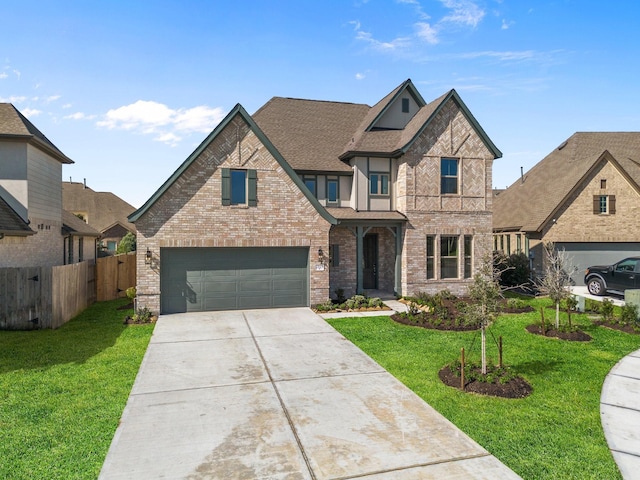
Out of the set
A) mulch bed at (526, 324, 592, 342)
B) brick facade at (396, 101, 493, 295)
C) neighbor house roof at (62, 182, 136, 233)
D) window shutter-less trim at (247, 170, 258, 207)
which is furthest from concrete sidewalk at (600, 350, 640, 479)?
neighbor house roof at (62, 182, 136, 233)

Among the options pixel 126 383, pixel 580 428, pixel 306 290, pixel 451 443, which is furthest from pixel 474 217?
pixel 126 383

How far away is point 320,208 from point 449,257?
6.87 meters

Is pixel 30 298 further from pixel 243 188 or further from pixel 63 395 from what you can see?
pixel 243 188

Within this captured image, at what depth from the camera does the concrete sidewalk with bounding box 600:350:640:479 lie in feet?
17.3

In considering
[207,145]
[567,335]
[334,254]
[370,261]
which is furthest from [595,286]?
[207,145]

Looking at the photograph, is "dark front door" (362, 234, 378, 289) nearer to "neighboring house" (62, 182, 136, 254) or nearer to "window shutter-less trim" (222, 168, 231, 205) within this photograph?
"window shutter-less trim" (222, 168, 231, 205)

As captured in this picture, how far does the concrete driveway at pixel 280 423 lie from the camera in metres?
4.95

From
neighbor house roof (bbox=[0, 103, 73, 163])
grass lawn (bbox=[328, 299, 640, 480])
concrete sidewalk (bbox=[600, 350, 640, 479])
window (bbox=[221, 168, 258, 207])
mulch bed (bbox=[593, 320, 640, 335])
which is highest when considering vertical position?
neighbor house roof (bbox=[0, 103, 73, 163])

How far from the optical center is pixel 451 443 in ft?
18.2

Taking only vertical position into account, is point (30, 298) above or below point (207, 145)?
below

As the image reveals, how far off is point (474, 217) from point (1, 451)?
1791 cm

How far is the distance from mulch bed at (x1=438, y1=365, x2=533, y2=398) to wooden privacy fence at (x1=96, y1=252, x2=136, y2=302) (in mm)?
16238

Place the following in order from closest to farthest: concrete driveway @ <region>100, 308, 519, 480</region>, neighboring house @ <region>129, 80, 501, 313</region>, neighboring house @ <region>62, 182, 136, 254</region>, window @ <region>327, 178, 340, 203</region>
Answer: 1. concrete driveway @ <region>100, 308, 519, 480</region>
2. neighboring house @ <region>129, 80, 501, 313</region>
3. window @ <region>327, 178, 340, 203</region>
4. neighboring house @ <region>62, 182, 136, 254</region>

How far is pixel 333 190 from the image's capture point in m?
18.8
